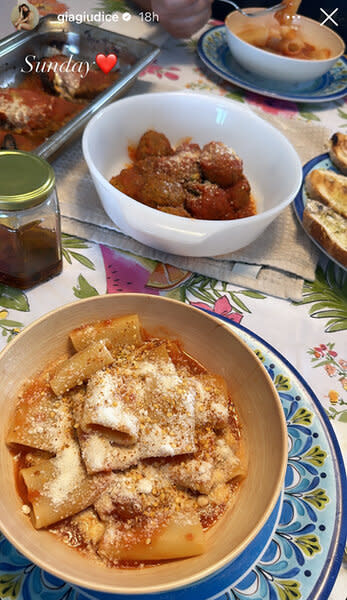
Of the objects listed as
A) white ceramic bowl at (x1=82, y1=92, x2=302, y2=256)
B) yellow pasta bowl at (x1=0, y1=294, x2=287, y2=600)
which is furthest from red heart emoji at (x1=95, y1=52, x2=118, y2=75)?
yellow pasta bowl at (x1=0, y1=294, x2=287, y2=600)

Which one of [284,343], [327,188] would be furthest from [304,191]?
[284,343]

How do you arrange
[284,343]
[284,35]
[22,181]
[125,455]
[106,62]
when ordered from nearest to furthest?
[125,455]
[22,181]
[284,343]
[106,62]
[284,35]

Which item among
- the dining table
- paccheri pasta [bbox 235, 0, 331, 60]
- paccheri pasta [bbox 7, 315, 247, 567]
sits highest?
paccheri pasta [bbox 235, 0, 331, 60]

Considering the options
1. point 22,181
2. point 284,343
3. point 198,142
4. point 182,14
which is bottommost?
point 284,343

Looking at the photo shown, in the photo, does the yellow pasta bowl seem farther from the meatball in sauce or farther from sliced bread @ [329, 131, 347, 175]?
sliced bread @ [329, 131, 347, 175]

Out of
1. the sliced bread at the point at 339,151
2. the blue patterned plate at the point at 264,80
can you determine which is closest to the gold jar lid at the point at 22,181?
the sliced bread at the point at 339,151

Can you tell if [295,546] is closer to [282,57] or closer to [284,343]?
[284,343]

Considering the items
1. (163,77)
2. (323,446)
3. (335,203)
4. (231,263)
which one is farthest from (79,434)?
(163,77)
